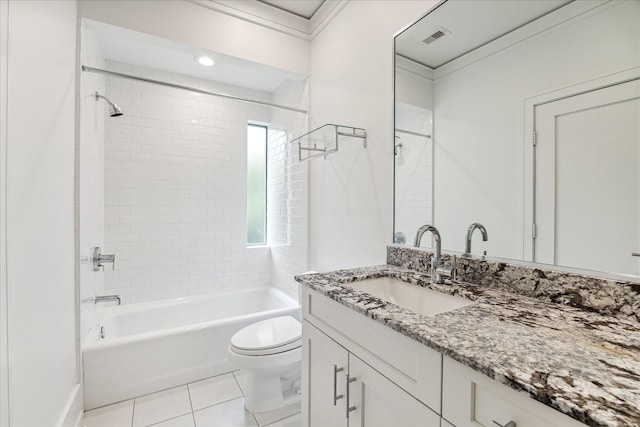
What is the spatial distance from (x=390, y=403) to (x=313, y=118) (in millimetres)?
2150

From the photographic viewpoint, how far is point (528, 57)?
3.63ft

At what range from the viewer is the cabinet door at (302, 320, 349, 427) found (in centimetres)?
108

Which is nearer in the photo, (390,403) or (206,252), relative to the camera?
(390,403)

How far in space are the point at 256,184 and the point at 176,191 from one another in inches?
33.6

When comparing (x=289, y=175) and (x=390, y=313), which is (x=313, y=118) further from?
(x=390, y=313)

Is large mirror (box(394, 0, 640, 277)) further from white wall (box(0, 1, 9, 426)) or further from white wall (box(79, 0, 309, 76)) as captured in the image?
white wall (box(0, 1, 9, 426))

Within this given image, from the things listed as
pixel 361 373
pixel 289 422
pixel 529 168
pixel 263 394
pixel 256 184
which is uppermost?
pixel 256 184

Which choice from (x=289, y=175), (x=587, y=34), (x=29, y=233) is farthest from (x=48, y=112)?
(x=587, y=34)

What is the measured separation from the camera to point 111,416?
1.77 m

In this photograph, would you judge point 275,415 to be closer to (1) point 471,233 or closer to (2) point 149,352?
(2) point 149,352

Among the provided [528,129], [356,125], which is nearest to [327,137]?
[356,125]

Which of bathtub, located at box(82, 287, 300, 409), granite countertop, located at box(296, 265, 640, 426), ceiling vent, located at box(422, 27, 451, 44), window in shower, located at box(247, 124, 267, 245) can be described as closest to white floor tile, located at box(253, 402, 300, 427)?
bathtub, located at box(82, 287, 300, 409)

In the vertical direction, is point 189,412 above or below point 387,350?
below

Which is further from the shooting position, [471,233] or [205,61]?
[205,61]
